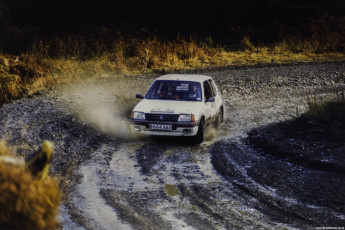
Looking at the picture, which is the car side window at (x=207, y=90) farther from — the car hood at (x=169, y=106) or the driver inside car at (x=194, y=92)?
the car hood at (x=169, y=106)

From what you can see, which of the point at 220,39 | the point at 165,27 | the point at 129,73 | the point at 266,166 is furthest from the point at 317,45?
the point at 266,166

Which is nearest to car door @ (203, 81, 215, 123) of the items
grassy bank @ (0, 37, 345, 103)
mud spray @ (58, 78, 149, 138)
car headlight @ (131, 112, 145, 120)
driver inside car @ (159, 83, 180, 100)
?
driver inside car @ (159, 83, 180, 100)

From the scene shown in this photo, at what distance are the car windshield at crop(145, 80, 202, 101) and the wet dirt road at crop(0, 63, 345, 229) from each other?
1.10 m

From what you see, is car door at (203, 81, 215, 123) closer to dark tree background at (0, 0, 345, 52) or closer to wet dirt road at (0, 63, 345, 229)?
wet dirt road at (0, 63, 345, 229)

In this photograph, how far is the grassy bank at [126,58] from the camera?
17.0 meters

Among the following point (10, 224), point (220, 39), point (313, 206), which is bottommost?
point (313, 206)

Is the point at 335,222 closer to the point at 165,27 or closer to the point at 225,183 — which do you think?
the point at 225,183

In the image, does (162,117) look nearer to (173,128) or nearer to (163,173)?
(173,128)

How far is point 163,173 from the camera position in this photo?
9.05m

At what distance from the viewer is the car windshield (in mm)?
12036

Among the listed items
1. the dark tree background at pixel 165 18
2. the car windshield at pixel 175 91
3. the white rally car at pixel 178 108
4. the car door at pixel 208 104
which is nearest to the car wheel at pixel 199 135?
the white rally car at pixel 178 108

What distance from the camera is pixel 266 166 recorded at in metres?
9.53

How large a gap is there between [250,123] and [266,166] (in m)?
4.24

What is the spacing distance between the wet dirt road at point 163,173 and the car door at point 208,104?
580mm
